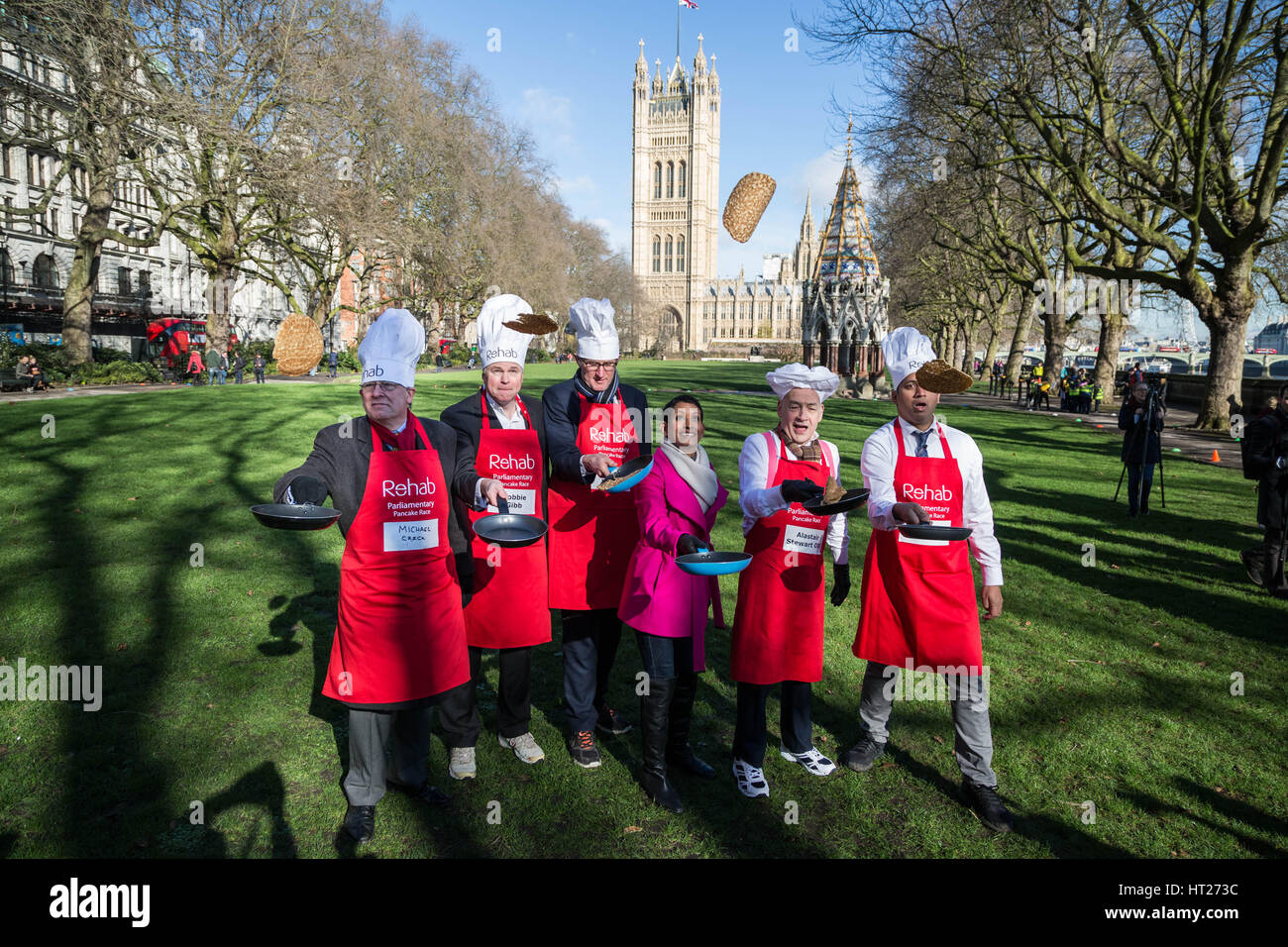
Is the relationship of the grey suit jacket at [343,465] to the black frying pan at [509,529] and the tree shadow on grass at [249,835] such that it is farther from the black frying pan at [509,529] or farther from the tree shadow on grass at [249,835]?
the tree shadow on grass at [249,835]

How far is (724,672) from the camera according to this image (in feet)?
18.9

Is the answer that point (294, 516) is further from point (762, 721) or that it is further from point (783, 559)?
point (762, 721)

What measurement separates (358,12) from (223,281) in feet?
36.3

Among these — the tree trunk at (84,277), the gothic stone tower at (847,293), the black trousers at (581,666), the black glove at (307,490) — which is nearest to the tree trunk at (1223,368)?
the gothic stone tower at (847,293)

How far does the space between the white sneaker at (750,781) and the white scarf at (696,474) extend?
1.41m

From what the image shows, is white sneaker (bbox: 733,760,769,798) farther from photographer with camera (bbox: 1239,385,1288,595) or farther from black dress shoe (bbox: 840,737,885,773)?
photographer with camera (bbox: 1239,385,1288,595)

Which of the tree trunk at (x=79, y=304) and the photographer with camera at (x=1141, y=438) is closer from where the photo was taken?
the photographer with camera at (x=1141, y=438)

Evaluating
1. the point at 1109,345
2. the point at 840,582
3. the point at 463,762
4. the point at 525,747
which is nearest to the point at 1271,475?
the point at 840,582

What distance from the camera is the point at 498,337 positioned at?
424cm

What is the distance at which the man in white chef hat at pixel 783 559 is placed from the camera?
3.84 metres

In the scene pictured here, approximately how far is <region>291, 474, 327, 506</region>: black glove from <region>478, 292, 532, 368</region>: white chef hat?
1293 millimetres

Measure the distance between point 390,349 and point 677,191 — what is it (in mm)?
147519

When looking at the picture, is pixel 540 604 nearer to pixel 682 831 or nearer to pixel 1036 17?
pixel 682 831
